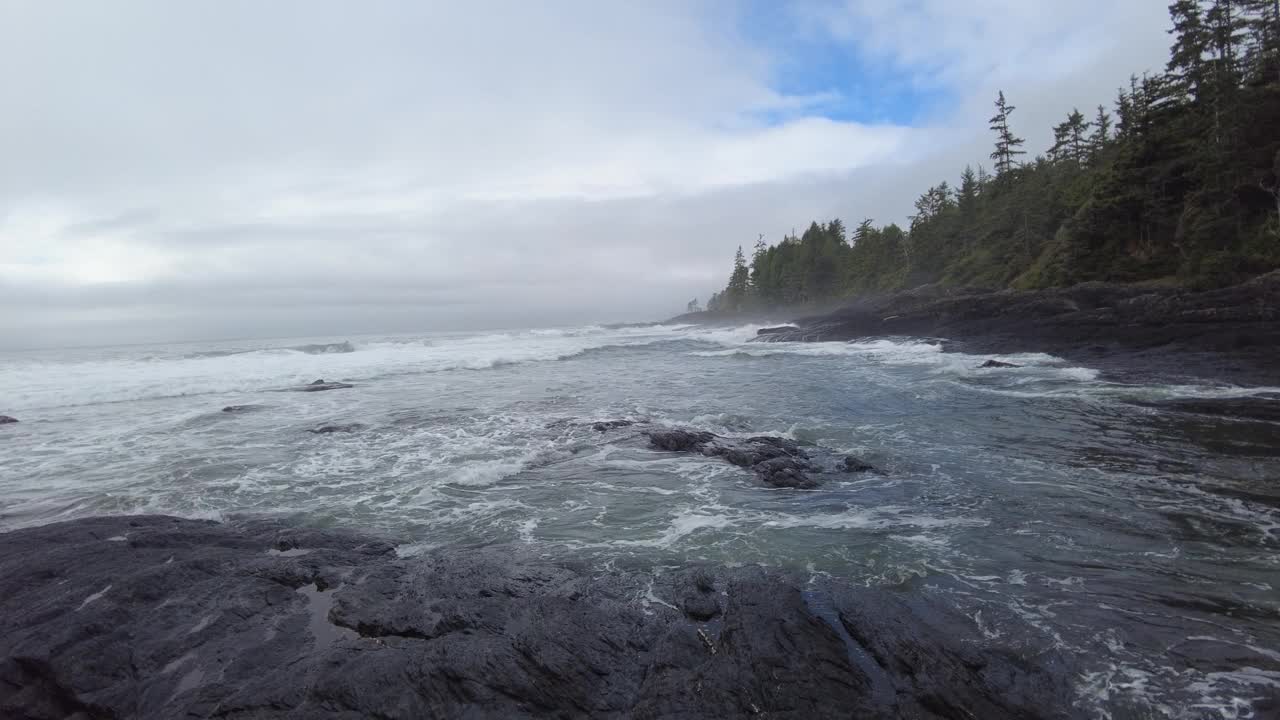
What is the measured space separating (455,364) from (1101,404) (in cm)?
3254

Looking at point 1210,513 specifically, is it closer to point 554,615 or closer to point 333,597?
point 554,615

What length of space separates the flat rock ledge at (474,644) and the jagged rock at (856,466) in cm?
443

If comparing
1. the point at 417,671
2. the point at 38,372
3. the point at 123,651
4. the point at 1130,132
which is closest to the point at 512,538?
the point at 417,671

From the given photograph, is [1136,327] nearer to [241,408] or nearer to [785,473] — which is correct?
[785,473]

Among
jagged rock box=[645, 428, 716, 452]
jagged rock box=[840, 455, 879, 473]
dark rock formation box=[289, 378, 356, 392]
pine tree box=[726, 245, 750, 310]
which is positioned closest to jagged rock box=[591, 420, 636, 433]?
jagged rock box=[645, 428, 716, 452]

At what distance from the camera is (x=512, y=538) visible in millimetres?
7445

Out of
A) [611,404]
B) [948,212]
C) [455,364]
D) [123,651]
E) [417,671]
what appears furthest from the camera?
[948,212]

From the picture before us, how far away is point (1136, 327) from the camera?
69.2 ft

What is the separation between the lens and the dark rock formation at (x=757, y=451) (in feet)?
30.9

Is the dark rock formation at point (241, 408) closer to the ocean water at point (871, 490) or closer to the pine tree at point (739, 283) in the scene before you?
the ocean water at point (871, 490)

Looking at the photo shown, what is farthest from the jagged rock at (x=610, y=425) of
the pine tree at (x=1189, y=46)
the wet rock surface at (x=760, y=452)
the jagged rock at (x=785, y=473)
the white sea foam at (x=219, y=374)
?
the pine tree at (x=1189, y=46)

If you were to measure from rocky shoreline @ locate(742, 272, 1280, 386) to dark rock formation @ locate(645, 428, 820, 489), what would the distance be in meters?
14.0

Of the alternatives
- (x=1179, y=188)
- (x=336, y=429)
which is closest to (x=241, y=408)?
(x=336, y=429)

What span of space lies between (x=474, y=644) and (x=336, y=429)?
12.6m
